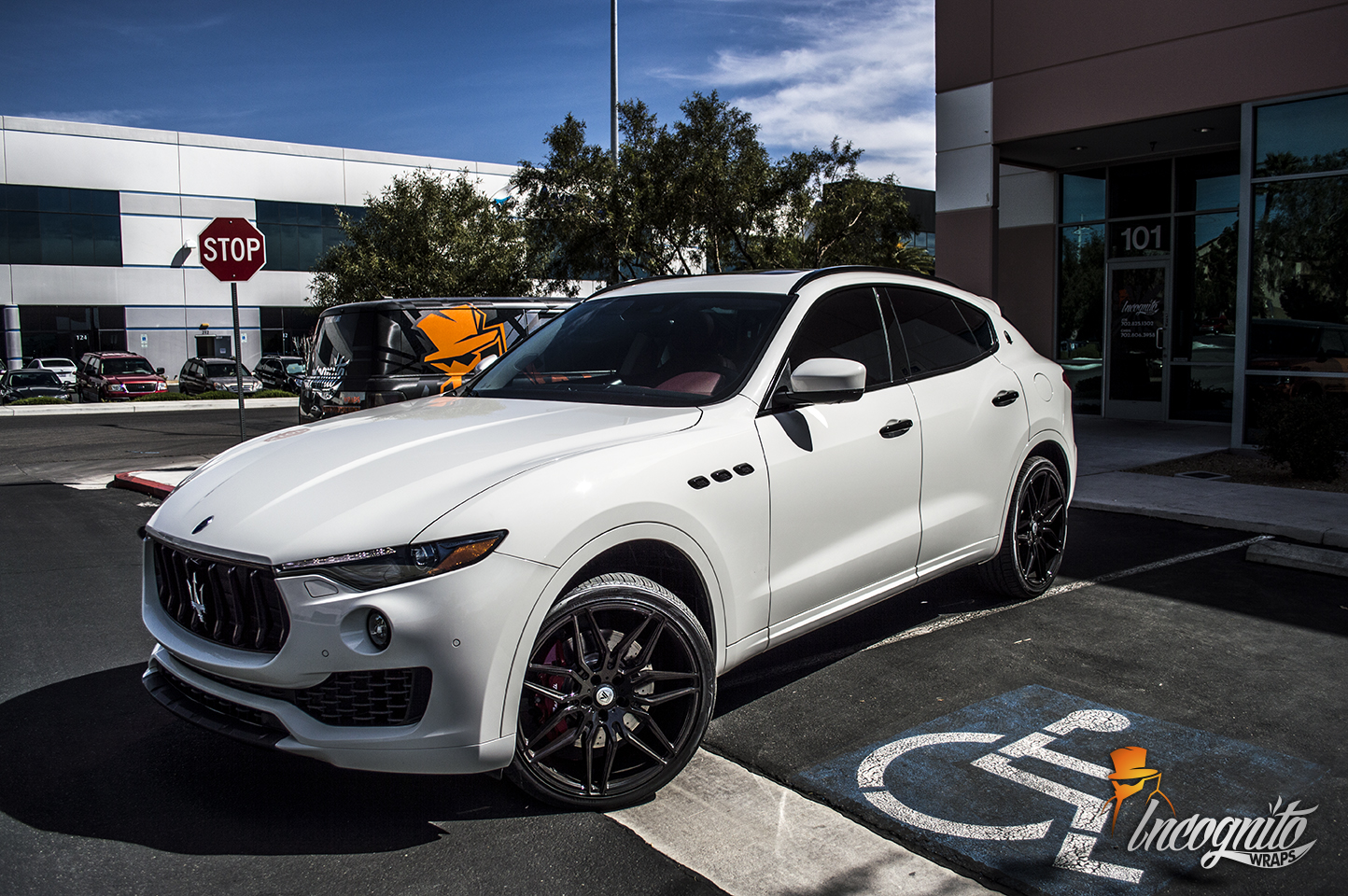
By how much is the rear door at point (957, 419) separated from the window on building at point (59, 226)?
150ft

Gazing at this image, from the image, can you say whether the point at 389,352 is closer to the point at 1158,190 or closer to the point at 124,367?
the point at 1158,190

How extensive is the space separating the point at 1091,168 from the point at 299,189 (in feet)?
128

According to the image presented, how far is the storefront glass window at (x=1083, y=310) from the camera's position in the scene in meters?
15.8

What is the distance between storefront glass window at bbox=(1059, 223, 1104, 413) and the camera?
51.7ft

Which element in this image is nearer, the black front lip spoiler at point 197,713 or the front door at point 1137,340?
the black front lip spoiler at point 197,713

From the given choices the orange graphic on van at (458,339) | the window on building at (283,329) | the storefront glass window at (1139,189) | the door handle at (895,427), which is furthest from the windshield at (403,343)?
the window on building at (283,329)

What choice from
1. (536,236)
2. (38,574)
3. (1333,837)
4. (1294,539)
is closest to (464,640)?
(1333,837)

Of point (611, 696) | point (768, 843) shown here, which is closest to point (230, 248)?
point (611, 696)

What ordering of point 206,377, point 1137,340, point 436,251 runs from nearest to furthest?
point 1137,340, point 436,251, point 206,377

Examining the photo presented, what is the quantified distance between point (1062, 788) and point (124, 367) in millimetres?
33281

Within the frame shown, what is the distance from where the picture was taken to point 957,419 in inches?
192

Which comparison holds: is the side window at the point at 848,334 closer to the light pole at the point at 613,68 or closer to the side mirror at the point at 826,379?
the side mirror at the point at 826,379

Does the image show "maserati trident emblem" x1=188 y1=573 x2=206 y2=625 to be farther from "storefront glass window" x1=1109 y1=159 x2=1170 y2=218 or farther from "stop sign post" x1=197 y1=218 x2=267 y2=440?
"storefront glass window" x1=1109 y1=159 x2=1170 y2=218

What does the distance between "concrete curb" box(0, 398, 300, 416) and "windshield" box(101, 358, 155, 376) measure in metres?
4.64
